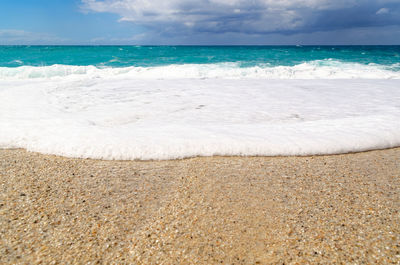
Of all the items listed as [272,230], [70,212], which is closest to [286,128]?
[272,230]

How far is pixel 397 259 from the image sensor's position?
143 cm

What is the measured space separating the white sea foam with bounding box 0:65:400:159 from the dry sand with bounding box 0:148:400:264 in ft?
0.68

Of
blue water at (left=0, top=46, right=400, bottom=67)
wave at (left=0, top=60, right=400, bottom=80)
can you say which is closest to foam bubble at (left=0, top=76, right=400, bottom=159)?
wave at (left=0, top=60, right=400, bottom=80)

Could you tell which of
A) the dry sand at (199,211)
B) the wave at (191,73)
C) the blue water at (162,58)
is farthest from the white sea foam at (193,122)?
the blue water at (162,58)

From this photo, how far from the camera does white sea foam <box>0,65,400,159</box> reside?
282 centimetres

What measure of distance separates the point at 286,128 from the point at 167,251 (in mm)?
2403

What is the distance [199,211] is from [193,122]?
1991 millimetres

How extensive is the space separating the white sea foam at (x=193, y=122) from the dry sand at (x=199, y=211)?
0.68ft

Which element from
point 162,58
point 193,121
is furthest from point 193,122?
point 162,58

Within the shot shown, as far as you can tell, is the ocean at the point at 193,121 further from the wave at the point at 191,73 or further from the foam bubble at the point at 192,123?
the wave at the point at 191,73

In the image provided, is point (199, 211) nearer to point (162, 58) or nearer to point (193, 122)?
point (193, 122)

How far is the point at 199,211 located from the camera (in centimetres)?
184

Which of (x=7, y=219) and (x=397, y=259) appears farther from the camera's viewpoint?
(x=7, y=219)

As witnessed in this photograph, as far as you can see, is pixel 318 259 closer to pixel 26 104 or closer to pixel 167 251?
pixel 167 251
